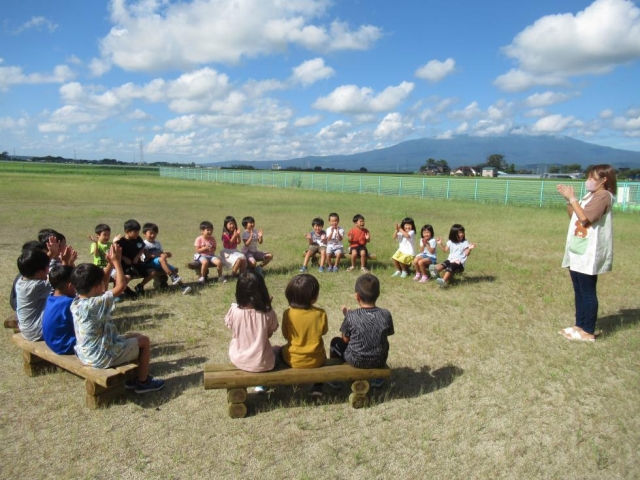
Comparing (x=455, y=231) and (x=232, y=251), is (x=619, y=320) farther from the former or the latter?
(x=232, y=251)

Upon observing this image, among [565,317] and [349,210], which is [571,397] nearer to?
[565,317]

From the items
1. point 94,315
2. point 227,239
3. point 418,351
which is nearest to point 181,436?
point 94,315

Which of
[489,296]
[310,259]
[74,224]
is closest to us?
[489,296]

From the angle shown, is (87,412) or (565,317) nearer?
(87,412)

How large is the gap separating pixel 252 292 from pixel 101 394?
1.59 metres

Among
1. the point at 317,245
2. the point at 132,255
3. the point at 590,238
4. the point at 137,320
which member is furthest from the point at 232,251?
the point at 590,238

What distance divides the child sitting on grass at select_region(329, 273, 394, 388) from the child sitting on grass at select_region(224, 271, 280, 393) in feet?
2.25

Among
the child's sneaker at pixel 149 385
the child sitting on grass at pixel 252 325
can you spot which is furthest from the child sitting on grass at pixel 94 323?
the child sitting on grass at pixel 252 325

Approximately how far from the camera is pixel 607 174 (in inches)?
193

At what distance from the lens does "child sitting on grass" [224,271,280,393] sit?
3.62 m

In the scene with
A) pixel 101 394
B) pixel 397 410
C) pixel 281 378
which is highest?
pixel 281 378

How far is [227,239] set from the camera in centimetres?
781

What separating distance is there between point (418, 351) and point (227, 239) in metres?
4.15

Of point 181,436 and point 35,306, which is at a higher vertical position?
point 35,306
